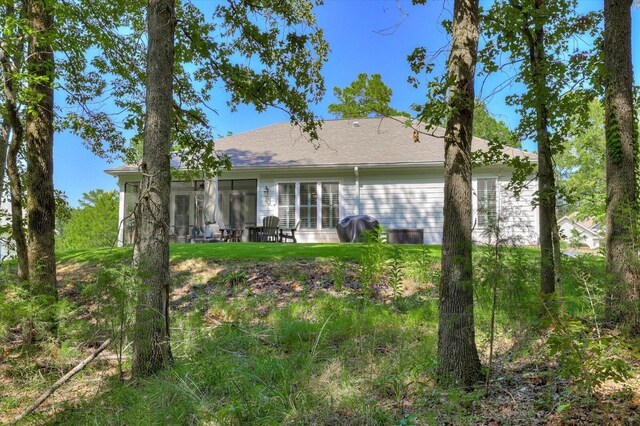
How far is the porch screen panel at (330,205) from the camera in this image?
49.3 ft

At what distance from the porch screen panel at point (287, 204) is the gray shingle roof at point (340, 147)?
94 centimetres

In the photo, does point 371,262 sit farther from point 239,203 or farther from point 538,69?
point 239,203

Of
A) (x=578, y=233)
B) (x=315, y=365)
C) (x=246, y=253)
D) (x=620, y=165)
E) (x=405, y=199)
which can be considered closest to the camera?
(x=315, y=365)

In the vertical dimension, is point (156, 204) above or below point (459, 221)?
above

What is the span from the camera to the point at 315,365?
409 cm

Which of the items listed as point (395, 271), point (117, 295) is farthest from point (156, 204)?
point (395, 271)

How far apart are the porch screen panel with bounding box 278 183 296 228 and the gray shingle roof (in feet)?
3.09

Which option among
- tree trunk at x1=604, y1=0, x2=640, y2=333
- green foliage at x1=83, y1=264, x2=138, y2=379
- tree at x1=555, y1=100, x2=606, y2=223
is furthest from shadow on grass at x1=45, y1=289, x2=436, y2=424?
tree at x1=555, y1=100, x2=606, y2=223

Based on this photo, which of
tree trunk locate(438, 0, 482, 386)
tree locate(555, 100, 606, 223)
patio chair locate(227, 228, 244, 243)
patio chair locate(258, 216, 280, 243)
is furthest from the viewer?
tree locate(555, 100, 606, 223)

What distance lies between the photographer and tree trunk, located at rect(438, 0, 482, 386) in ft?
11.4

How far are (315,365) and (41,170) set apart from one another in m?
4.94

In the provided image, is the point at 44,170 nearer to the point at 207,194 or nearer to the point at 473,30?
the point at 473,30

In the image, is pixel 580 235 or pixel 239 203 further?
pixel 239 203

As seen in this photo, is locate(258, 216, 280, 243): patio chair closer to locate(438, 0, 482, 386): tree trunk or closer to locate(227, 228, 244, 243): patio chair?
locate(227, 228, 244, 243): patio chair
